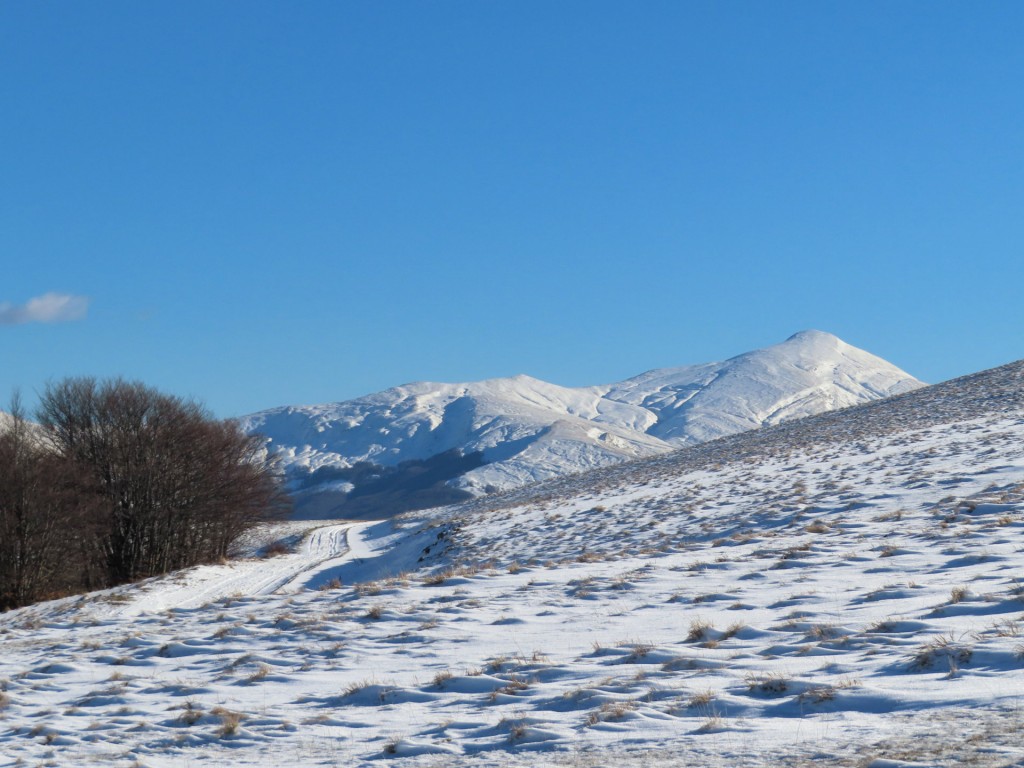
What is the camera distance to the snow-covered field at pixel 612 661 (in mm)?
6684

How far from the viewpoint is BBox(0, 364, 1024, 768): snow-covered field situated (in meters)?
6.68

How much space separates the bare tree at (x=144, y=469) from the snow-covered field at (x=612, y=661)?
72.8ft

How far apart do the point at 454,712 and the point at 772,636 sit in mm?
3324

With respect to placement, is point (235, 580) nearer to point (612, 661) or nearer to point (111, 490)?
point (111, 490)

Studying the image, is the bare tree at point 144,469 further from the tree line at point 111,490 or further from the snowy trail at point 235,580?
the snowy trail at point 235,580

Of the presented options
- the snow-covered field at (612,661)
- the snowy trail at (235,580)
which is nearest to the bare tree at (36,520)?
the snowy trail at (235,580)

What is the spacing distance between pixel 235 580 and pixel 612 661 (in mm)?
26076

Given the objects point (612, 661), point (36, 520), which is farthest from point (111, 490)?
point (612, 661)

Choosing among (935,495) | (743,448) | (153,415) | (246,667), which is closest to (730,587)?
(246,667)

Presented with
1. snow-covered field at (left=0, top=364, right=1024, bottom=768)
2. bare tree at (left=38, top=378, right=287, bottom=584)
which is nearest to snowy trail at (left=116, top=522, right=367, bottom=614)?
bare tree at (left=38, top=378, right=287, bottom=584)

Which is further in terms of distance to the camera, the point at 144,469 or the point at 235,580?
the point at 144,469

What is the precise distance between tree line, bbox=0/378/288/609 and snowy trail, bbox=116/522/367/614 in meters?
2.76

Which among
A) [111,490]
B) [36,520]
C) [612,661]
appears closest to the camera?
[612,661]

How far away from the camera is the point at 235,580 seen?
3284 centimetres
